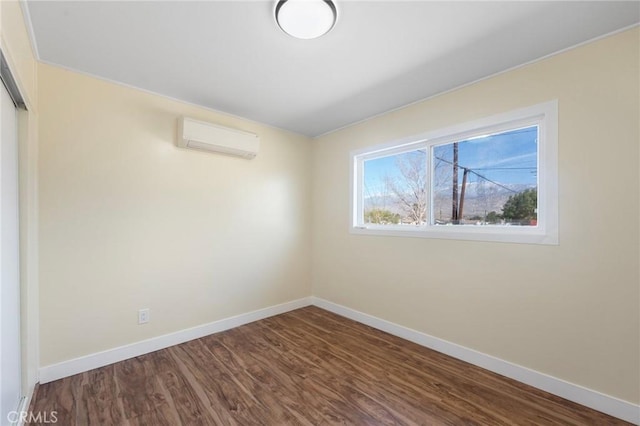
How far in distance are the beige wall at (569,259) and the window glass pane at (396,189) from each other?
319mm

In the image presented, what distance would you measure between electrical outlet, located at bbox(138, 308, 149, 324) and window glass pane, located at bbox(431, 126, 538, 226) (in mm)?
2864

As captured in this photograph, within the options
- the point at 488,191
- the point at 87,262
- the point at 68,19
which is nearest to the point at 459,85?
the point at 488,191

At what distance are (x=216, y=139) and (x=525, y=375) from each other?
339 cm

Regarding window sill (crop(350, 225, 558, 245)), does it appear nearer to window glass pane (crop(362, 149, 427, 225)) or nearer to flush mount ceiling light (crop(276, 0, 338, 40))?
window glass pane (crop(362, 149, 427, 225))

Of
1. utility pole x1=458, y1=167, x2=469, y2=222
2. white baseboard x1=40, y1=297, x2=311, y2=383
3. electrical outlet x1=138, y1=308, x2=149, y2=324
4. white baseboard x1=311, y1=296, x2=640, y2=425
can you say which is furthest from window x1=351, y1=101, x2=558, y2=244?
electrical outlet x1=138, y1=308, x2=149, y2=324

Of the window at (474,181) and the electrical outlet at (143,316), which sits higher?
the window at (474,181)

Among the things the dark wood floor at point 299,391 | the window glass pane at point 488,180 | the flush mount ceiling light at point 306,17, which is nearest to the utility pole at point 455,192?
the window glass pane at point 488,180

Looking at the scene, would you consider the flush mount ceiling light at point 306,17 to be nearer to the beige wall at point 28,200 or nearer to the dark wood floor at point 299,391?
the beige wall at point 28,200

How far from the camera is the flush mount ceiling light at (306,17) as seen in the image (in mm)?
1472

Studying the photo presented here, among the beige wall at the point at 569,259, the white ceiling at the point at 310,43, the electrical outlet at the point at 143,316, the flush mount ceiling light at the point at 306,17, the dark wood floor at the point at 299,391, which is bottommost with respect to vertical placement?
the dark wood floor at the point at 299,391

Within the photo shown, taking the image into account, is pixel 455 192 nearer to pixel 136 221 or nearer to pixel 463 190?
pixel 463 190

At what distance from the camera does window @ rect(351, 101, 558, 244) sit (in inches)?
79.7

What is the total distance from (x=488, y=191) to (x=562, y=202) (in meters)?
0.52

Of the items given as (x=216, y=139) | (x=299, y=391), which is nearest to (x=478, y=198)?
(x=299, y=391)
